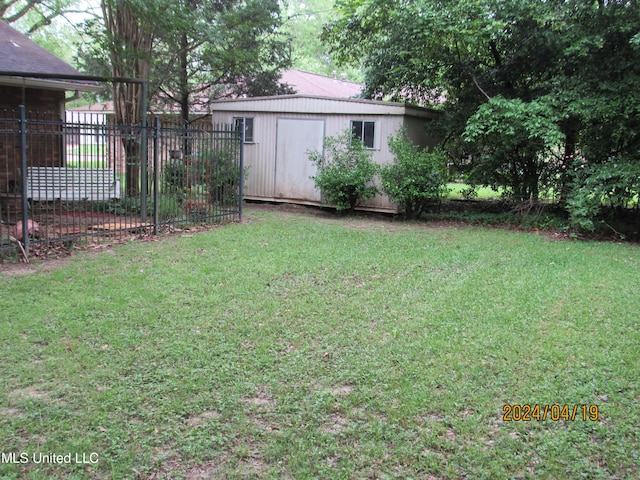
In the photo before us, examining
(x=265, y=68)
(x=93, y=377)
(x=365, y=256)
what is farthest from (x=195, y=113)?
(x=93, y=377)

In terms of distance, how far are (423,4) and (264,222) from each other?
5.31 m

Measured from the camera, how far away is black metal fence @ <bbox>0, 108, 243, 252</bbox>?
7.96 meters

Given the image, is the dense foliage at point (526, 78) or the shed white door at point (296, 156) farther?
the shed white door at point (296, 156)

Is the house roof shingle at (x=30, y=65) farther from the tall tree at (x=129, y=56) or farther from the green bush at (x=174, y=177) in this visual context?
the green bush at (x=174, y=177)

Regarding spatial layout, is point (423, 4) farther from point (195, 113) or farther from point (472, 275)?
point (195, 113)

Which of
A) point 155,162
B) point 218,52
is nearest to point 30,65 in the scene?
point 218,52

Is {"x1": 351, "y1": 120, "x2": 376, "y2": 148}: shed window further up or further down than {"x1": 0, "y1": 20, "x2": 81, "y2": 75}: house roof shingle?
further down

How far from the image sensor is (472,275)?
6.54 meters

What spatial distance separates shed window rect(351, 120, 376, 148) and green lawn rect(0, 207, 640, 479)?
5415mm

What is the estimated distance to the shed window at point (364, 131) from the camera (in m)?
11.8
